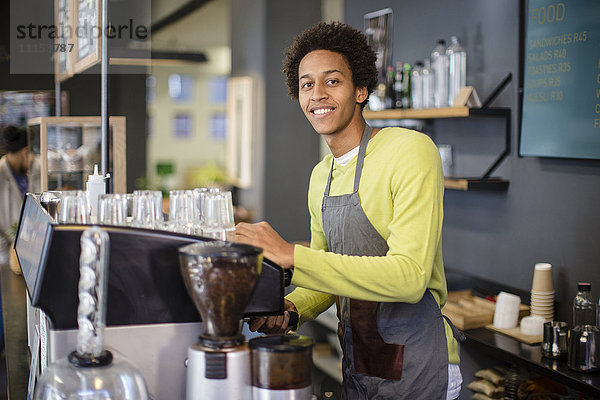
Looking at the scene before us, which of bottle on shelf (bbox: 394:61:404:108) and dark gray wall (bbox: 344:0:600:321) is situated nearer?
dark gray wall (bbox: 344:0:600:321)

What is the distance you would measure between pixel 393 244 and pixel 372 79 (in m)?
0.58

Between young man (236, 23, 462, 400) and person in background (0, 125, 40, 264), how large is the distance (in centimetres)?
264

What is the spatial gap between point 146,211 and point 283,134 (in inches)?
208

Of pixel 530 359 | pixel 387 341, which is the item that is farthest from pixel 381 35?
pixel 387 341

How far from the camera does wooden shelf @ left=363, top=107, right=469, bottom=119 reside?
3.34m

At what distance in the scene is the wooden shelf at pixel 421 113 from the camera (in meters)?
3.34

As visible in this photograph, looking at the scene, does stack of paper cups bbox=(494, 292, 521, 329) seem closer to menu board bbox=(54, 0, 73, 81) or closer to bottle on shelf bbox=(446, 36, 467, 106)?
bottle on shelf bbox=(446, 36, 467, 106)

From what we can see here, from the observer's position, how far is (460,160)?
12.4 ft

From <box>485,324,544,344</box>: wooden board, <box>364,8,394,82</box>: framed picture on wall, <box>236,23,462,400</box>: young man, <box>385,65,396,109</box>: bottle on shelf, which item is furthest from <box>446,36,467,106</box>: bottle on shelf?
<box>236,23,462,400</box>: young man

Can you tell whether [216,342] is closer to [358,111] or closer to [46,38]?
[358,111]

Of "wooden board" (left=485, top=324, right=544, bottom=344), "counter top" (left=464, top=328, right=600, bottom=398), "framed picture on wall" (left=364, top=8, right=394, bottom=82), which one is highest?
"framed picture on wall" (left=364, top=8, right=394, bottom=82)

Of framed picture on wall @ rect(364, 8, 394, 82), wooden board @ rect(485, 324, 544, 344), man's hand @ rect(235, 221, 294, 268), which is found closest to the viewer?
man's hand @ rect(235, 221, 294, 268)

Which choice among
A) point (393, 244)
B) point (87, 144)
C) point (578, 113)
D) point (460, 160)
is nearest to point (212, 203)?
point (393, 244)

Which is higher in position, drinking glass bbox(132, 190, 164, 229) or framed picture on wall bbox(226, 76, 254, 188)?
framed picture on wall bbox(226, 76, 254, 188)
